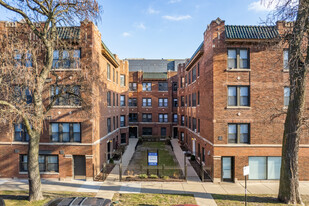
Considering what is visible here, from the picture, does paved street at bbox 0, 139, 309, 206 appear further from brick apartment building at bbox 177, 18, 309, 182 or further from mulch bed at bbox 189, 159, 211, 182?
brick apartment building at bbox 177, 18, 309, 182

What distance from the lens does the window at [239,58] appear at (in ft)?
47.9

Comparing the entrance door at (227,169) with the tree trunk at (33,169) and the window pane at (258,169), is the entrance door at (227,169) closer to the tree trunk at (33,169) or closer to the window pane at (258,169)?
the window pane at (258,169)

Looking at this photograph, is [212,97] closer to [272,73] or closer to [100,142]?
[272,73]

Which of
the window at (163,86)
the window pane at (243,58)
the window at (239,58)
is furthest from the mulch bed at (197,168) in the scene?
the window at (163,86)

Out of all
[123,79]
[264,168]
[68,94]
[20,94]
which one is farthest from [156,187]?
[123,79]

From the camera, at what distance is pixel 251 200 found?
11.3m

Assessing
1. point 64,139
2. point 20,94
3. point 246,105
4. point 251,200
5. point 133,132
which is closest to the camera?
point 251,200

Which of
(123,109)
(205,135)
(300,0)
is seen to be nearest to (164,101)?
(123,109)

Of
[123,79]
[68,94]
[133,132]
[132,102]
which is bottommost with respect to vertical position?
[133,132]

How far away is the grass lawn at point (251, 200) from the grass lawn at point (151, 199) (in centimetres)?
178

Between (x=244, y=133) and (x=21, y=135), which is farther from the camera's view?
(x=21, y=135)

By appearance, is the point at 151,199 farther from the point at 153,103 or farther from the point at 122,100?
the point at 153,103

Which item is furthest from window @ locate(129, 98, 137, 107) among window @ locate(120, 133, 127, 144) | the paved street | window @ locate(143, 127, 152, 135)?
the paved street

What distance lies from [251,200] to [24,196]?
14847mm
